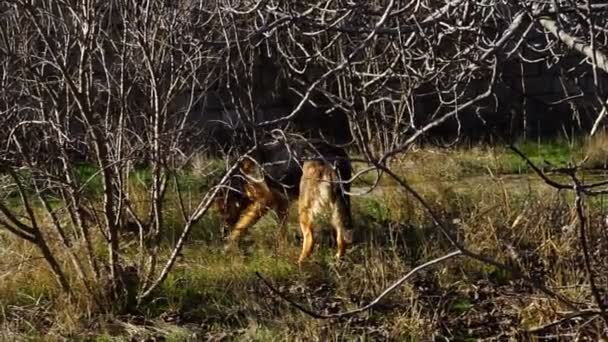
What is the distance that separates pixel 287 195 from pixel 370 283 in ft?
5.29

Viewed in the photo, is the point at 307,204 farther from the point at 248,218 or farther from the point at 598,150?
the point at 598,150

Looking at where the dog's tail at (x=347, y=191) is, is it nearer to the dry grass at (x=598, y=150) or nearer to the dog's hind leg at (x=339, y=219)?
the dog's hind leg at (x=339, y=219)

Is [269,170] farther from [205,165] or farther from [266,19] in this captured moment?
[266,19]

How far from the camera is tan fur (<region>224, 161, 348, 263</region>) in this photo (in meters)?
7.55

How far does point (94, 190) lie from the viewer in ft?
26.3

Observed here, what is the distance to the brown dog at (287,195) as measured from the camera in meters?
7.52

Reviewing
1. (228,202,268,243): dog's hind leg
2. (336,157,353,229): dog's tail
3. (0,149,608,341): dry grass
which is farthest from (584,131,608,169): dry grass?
(228,202,268,243): dog's hind leg

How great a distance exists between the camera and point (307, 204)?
25.6 ft

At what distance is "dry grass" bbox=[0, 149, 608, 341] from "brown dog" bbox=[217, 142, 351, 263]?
0.12m

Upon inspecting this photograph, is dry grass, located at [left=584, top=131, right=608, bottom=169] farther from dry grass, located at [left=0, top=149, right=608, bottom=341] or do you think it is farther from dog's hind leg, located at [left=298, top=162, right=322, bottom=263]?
dog's hind leg, located at [left=298, top=162, right=322, bottom=263]

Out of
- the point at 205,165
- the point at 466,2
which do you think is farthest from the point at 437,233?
the point at 466,2

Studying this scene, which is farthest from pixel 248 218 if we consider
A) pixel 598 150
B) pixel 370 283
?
pixel 598 150

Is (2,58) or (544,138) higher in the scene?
(2,58)

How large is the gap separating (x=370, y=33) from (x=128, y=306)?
2.94 meters
